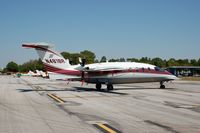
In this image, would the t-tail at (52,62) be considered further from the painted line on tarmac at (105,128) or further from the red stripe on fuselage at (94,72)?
the painted line on tarmac at (105,128)

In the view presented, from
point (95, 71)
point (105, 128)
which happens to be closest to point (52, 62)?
point (95, 71)

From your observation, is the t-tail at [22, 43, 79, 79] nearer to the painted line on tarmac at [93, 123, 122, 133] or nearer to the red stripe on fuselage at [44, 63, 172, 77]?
the red stripe on fuselage at [44, 63, 172, 77]

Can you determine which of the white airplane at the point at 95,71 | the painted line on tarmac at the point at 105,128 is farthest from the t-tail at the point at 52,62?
the painted line on tarmac at the point at 105,128

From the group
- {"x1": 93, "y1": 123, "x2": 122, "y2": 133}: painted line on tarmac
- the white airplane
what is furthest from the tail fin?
{"x1": 93, "y1": 123, "x2": 122, "y2": 133}: painted line on tarmac

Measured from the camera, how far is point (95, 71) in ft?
112

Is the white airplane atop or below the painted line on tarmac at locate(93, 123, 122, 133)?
atop

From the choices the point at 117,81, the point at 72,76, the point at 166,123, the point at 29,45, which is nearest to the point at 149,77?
the point at 117,81

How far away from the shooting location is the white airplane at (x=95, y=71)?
3247 centimetres

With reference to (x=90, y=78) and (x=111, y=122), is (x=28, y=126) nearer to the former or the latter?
(x=111, y=122)

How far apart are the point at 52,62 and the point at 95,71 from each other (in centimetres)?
481

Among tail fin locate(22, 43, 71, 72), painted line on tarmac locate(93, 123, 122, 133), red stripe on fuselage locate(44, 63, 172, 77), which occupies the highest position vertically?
tail fin locate(22, 43, 71, 72)

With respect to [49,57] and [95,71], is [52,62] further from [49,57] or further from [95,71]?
[95,71]

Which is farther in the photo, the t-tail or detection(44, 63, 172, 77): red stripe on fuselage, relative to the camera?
detection(44, 63, 172, 77): red stripe on fuselage

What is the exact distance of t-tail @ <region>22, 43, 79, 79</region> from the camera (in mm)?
32219
